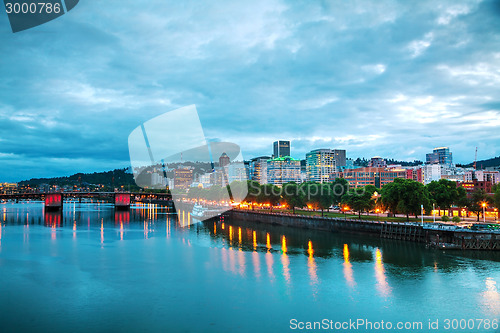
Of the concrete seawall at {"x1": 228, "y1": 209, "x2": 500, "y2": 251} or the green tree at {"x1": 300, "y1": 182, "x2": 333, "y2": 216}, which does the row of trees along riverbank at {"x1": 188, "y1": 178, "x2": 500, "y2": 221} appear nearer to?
the green tree at {"x1": 300, "y1": 182, "x2": 333, "y2": 216}

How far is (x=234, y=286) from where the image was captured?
1027 inches

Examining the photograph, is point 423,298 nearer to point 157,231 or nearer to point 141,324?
point 141,324

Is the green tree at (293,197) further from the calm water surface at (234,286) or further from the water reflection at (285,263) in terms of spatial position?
the calm water surface at (234,286)

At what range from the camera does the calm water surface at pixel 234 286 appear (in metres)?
20.3

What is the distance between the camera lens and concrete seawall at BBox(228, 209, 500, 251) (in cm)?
3634

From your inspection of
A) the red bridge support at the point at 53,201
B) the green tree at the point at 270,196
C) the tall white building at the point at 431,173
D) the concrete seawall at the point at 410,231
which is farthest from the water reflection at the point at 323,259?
the tall white building at the point at 431,173

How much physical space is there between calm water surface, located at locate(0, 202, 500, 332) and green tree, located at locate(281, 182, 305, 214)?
2830cm

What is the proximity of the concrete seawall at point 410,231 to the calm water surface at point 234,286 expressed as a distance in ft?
6.47

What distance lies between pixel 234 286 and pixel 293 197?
47326 mm

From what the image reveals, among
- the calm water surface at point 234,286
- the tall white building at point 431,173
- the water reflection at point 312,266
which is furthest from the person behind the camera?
→ the tall white building at point 431,173

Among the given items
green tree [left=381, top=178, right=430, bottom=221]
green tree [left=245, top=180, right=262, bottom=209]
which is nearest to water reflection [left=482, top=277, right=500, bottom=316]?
green tree [left=381, top=178, right=430, bottom=221]

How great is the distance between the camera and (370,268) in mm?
31078

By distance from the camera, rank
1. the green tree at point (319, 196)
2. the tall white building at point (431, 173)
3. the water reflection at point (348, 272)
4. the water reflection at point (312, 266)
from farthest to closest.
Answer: the tall white building at point (431, 173) → the green tree at point (319, 196) → the water reflection at point (312, 266) → the water reflection at point (348, 272)

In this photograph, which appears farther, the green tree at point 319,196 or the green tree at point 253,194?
the green tree at point 253,194
